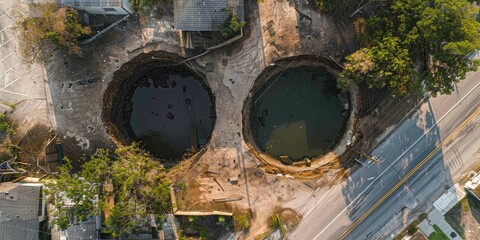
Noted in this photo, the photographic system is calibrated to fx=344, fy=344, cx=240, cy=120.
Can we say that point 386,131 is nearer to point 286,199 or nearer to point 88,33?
point 286,199

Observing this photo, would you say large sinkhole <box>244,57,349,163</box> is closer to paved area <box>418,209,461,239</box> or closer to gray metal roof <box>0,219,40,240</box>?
paved area <box>418,209,461,239</box>

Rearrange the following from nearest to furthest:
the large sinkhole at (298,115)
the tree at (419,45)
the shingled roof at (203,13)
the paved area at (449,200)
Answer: the tree at (419,45) → the shingled roof at (203,13) → the paved area at (449,200) → the large sinkhole at (298,115)

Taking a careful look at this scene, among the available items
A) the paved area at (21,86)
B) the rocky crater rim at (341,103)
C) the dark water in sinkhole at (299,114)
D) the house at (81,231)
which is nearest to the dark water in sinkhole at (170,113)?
the rocky crater rim at (341,103)

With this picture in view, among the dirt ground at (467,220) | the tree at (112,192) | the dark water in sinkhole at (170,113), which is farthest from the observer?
the dark water in sinkhole at (170,113)

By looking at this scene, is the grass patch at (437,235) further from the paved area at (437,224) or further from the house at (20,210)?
the house at (20,210)

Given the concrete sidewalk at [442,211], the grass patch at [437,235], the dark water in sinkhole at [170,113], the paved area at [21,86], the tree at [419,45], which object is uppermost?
the paved area at [21,86]

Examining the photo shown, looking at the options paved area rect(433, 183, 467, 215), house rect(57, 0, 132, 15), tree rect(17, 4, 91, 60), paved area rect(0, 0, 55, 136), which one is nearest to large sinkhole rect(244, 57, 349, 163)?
paved area rect(433, 183, 467, 215)
